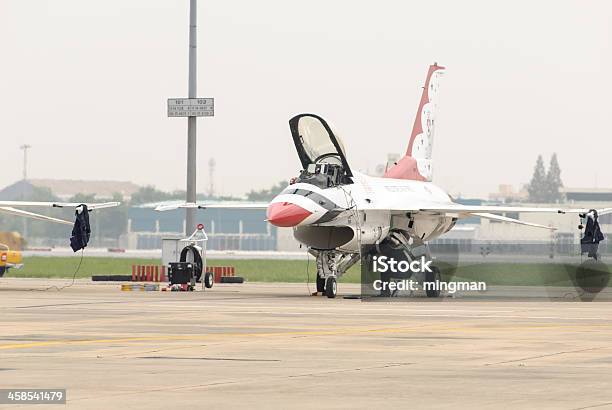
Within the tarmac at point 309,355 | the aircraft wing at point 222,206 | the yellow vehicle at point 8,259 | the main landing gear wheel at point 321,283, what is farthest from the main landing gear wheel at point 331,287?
the yellow vehicle at point 8,259

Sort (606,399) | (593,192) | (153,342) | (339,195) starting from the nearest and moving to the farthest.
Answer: (606,399) < (153,342) < (339,195) < (593,192)

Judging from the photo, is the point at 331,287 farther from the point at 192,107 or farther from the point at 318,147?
the point at 192,107

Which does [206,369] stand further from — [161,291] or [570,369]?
[161,291]

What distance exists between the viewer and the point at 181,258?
46.2m

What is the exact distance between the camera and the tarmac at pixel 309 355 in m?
14.8

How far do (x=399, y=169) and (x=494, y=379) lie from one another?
110 feet

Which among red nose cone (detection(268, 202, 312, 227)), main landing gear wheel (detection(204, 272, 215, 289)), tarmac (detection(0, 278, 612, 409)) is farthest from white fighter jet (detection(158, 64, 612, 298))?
tarmac (detection(0, 278, 612, 409))

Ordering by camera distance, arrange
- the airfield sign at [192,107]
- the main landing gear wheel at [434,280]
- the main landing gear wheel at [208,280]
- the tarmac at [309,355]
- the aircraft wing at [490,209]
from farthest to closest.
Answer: the airfield sign at [192,107] < the main landing gear wheel at [208,280] < the aircraft wing at [490,209] < the main landing gear wheel at [434,280] < the tarmac at [309,355]

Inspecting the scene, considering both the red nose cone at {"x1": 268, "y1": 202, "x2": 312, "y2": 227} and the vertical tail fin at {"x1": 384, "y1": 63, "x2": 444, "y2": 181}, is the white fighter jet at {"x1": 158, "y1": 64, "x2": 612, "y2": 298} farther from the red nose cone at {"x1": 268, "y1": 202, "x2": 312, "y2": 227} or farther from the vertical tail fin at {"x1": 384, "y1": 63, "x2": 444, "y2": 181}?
the vertical tail fin at {"x1": 384, "y1": 63, "x2": 444, "y2": 181}

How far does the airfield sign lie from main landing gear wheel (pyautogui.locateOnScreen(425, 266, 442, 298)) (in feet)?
37.8

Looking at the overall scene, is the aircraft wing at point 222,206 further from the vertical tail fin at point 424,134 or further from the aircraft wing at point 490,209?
the vertical tail fin at point 424,134

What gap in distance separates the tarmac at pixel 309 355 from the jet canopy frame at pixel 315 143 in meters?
7.49

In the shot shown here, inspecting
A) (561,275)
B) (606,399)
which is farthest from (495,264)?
(606,399)

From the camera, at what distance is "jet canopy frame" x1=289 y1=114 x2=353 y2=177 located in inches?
1644
